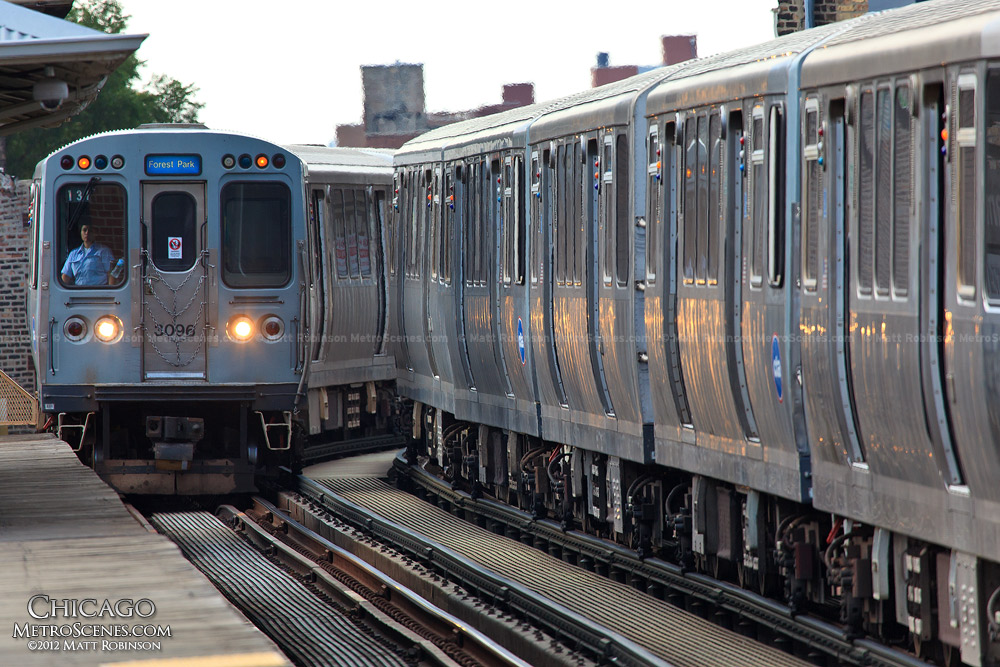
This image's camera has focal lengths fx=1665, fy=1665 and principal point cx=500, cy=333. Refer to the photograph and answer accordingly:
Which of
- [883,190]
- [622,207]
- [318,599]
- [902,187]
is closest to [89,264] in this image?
[318,599]

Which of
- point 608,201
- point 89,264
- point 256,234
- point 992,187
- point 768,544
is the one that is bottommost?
point 768,544

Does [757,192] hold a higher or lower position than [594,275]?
higher

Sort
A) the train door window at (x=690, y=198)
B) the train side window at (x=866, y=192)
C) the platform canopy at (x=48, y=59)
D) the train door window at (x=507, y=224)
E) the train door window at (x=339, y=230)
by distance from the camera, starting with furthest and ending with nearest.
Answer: the train door window at (x=339, y=230), the train door window at (x=507, y=224), the train door window at (x=690, y=198), the platform canopy at (x=48, y=59), the train side window at (x=866, y=192)

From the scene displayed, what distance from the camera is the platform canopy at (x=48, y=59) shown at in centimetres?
1057

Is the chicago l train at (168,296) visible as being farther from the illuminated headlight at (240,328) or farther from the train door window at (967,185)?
the train door window at (967,185)

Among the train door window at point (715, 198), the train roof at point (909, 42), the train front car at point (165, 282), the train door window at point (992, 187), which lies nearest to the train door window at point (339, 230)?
the train front car at point (165, 282)

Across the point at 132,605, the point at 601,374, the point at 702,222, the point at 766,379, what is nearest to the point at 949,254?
the point at 766,379

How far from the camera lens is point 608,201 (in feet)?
41.6

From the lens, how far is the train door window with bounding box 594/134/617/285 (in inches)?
494

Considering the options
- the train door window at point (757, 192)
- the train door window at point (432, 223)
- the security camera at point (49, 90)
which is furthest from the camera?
the train door window at point (432, 223)

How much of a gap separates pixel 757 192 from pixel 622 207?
274cm

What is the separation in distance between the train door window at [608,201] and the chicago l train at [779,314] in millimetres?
38

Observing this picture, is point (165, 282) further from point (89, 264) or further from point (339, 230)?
point (339, 230)

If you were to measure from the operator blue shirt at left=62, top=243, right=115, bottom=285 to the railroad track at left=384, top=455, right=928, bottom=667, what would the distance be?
4.40 metres
